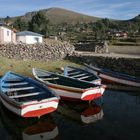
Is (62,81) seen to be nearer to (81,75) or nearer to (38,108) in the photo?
(81,75)

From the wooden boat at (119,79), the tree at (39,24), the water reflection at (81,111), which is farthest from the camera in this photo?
the tree at (39,24)

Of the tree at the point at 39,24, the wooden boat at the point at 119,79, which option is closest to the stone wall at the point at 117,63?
the wooden boat at the point at 119,79

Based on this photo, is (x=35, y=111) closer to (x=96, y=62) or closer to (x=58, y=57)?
(x=96, y=62)

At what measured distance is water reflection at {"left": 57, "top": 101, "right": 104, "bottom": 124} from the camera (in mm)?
19750

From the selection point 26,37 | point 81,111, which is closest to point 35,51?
point 26,37

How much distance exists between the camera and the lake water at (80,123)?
16.7 m

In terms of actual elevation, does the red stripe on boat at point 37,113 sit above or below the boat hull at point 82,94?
below

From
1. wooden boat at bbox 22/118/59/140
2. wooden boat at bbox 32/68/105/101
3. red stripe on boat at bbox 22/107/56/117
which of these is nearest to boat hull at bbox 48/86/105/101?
wooden boat at bbox 32/68/105/101

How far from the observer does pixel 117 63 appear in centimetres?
3591

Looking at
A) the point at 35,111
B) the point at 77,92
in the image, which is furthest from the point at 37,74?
the point at 35,111

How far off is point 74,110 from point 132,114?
4.16 meters

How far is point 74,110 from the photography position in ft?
70.8

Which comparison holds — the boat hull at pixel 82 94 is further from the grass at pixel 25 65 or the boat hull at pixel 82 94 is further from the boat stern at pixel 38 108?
the grass at pixel 25 65

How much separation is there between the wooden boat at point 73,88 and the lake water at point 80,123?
84cm
